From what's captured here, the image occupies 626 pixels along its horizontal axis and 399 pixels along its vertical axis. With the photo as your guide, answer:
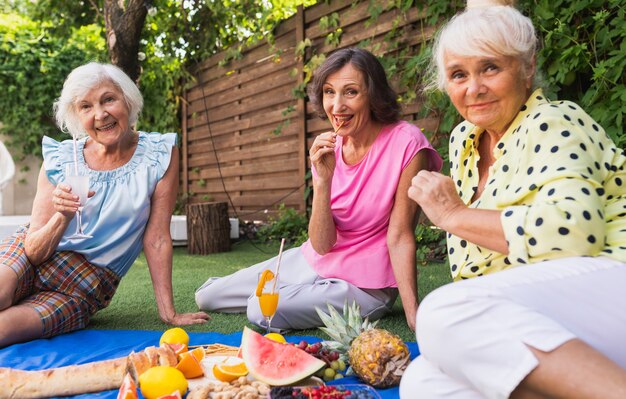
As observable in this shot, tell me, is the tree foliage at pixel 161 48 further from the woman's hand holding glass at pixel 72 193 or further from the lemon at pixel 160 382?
the lemon at pixel 160 382

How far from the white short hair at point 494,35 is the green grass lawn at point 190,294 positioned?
1.71 m

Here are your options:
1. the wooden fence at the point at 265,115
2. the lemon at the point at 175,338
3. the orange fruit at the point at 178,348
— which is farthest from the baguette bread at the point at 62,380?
the wooden fence at the point at 265,115

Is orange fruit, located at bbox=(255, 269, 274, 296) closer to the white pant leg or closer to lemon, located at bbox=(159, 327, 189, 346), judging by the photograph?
lemon, located at bbox=(159, 327, 189, 346)

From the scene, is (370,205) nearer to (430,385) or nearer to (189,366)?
(189,366)

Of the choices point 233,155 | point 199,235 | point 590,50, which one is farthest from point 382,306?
point 233,155

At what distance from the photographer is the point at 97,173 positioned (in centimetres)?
352

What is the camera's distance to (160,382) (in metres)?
2.21

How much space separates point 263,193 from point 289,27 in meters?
2.53

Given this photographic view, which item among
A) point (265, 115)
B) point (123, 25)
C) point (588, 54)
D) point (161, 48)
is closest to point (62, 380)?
point (588, 54)

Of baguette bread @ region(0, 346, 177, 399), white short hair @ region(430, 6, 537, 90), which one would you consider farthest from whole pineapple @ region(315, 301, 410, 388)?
white short hair @ region(430, 6, 537, 90)

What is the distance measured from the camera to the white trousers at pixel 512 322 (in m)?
1.30

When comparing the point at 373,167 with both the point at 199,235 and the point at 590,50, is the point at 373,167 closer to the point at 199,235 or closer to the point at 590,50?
the point at 590,50

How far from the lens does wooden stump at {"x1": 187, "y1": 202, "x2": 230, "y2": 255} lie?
746cm

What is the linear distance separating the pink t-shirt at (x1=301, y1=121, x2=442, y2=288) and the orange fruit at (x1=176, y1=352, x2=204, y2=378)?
1175 millimetres
